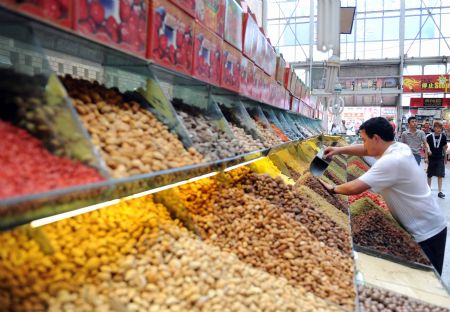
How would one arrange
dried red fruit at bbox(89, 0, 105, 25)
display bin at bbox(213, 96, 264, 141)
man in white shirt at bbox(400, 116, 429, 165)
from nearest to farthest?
dried red fruit at bbox(89, 0, 105, 25)
display bin at bbox(213, 96, 264, 141)
man in white shirt at bbox(400, 116, 429, 165)

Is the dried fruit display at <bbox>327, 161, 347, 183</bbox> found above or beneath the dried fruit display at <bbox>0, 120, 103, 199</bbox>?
beneath

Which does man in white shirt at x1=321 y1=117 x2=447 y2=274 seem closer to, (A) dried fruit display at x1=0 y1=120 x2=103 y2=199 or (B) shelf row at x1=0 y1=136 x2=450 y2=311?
(B) shelf row at x1=0 y1=136 x2=450 y2=311

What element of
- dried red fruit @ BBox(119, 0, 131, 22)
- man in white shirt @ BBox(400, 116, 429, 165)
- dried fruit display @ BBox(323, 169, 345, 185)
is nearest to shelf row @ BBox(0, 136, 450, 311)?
dried red fruit @ BBox(119, 0, 131, 22)

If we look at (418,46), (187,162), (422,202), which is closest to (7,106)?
(187,162)

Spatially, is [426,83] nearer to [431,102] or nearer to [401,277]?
[431,102]

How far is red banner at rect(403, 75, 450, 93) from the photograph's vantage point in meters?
22.4

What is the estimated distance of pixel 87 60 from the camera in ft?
6.91

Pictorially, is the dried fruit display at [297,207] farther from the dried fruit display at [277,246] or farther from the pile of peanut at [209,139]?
the pile of peanut at [209,139]

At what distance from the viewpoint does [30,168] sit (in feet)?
3.80

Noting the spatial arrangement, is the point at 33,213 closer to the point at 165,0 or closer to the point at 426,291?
the point at 165,0

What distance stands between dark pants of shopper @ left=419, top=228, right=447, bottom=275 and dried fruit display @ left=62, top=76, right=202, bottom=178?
2.61 metres

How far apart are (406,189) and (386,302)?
47.0 inches

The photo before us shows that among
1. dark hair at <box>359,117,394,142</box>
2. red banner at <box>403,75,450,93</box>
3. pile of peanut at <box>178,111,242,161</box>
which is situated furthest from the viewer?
red banner at <box>403,75,450,93</box>

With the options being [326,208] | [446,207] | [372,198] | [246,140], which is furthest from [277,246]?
[446,207]
